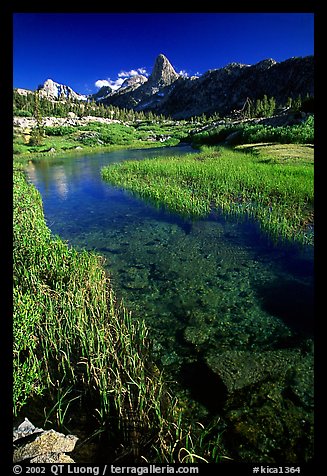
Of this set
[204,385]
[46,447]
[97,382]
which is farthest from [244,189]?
[46,447]

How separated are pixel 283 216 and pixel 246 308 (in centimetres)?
678

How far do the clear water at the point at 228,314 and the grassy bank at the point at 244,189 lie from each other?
1084 mm

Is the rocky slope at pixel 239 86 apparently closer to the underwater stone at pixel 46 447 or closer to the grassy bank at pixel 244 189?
the grassy bank at pixel 244 189

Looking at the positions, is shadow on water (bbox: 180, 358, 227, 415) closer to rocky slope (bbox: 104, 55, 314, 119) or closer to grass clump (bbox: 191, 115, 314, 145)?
grass clump (bbox: 191, 115, 314, 145)

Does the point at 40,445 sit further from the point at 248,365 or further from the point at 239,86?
the point at 239,86

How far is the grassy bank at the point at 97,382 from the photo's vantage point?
3.69 meters

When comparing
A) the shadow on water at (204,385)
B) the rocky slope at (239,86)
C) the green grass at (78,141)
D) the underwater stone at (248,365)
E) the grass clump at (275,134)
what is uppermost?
the rocky slope at (239,86)

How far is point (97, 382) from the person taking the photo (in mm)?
4242

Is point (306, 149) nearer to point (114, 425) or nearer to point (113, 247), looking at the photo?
point (113, 247)

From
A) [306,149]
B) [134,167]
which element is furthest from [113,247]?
[306,149]

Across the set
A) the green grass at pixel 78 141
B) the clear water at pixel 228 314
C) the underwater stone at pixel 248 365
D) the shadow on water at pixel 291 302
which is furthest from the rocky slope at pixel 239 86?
the underwater stone at pixel 248 365

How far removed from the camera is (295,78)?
129m

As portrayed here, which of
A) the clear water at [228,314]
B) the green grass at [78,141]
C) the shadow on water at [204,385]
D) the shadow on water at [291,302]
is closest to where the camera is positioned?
the clear water at [228,314]

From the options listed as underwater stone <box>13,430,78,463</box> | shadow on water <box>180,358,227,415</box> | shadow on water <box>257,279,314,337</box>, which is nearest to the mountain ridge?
shadow on water <box>257,279,314,337</box>
